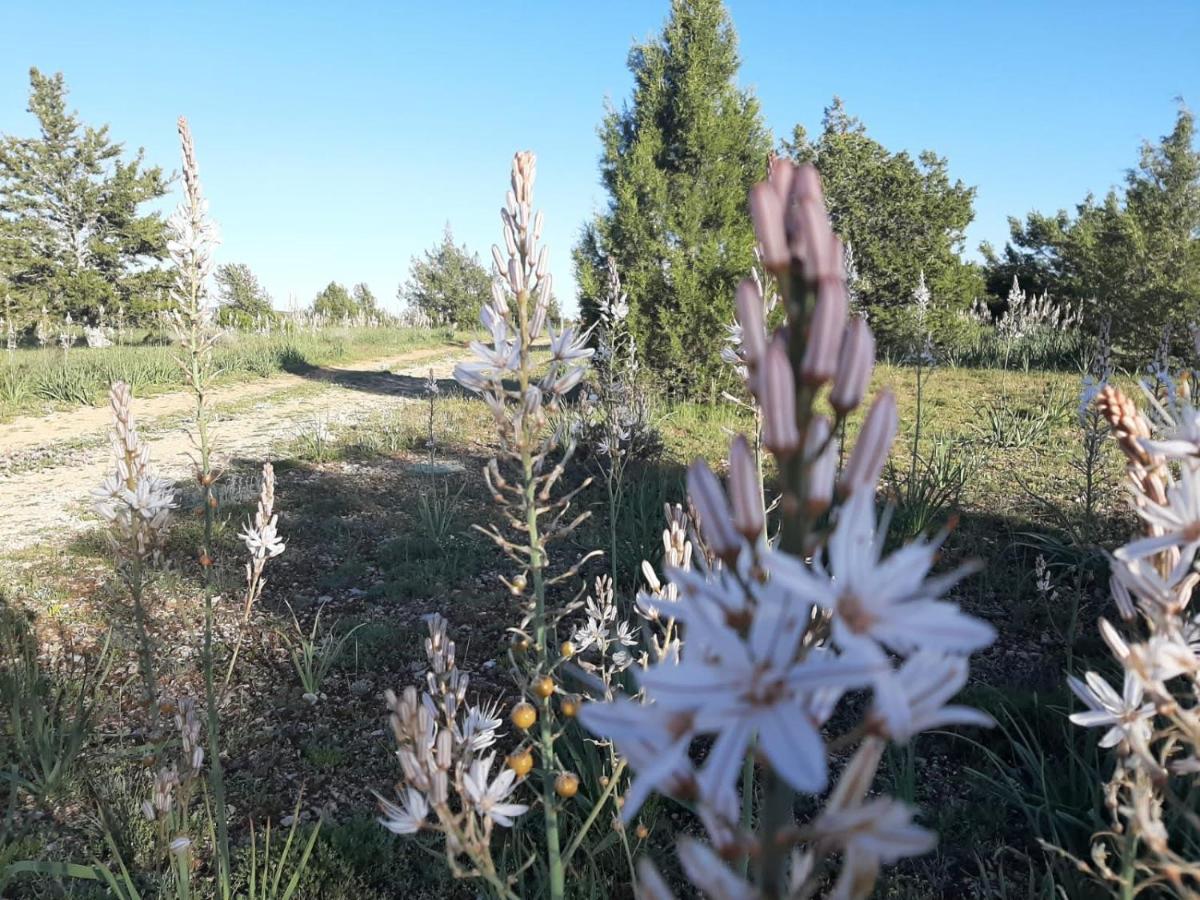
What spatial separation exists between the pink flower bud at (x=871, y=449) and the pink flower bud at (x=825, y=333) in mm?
65

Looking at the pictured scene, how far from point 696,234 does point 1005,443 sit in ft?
19.0

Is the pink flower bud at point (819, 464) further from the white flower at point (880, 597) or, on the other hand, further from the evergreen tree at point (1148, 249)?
the evergreen tree at point (1148, 249)

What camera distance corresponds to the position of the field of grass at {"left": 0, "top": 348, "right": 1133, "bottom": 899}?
2.73 m

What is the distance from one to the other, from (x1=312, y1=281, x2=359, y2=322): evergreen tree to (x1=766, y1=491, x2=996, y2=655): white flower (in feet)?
168

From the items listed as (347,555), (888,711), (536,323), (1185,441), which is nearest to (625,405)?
(347,555)

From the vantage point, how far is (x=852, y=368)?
744 millimetres

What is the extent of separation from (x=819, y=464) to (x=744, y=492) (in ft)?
0.26

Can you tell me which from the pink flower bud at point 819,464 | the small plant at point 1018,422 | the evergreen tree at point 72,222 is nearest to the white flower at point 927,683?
the pink flower bud at point 819,464

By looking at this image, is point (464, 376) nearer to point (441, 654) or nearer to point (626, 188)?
point (441, 654)

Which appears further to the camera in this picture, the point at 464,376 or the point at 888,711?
the point at 464,376

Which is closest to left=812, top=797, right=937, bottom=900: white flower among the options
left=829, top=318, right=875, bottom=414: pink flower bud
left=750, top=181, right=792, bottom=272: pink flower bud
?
left=829, top=318, right=875, bottom=414: pink flower bud

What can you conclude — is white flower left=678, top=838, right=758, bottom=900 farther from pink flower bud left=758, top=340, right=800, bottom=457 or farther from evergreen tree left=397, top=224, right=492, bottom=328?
evergreen tree left=397, top=224, right=492, bottom=328

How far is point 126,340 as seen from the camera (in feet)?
92.2

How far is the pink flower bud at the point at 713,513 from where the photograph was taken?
755 mm
